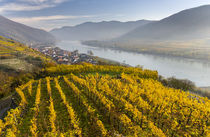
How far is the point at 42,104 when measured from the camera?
19891 millimetres

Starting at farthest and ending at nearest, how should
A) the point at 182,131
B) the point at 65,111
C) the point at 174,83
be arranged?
the point at 174,83 < the point at 65,111 < the point at 182,131

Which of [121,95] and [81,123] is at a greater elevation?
[121,95]

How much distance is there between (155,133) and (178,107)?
27.9 ft

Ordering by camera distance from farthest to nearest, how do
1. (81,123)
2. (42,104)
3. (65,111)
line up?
(42,104)
(65,111)
(81,123)

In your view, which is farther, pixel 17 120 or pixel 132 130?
pixel 17 120

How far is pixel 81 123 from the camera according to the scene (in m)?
15.4

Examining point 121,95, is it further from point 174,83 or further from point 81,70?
point 174,83

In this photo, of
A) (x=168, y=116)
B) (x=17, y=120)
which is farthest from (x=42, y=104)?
(x=168, y=116)

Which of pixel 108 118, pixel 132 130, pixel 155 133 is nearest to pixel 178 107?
pixel 155 133

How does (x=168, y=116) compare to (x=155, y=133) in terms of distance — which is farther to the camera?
(x=168, y=116)

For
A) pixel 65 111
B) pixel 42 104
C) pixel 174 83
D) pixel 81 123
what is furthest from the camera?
pixel 174 83

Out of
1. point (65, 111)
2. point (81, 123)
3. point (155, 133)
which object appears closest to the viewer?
point (155, 133)

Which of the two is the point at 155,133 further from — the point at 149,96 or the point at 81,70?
the point at 81,70

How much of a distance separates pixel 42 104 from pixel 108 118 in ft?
38.1
